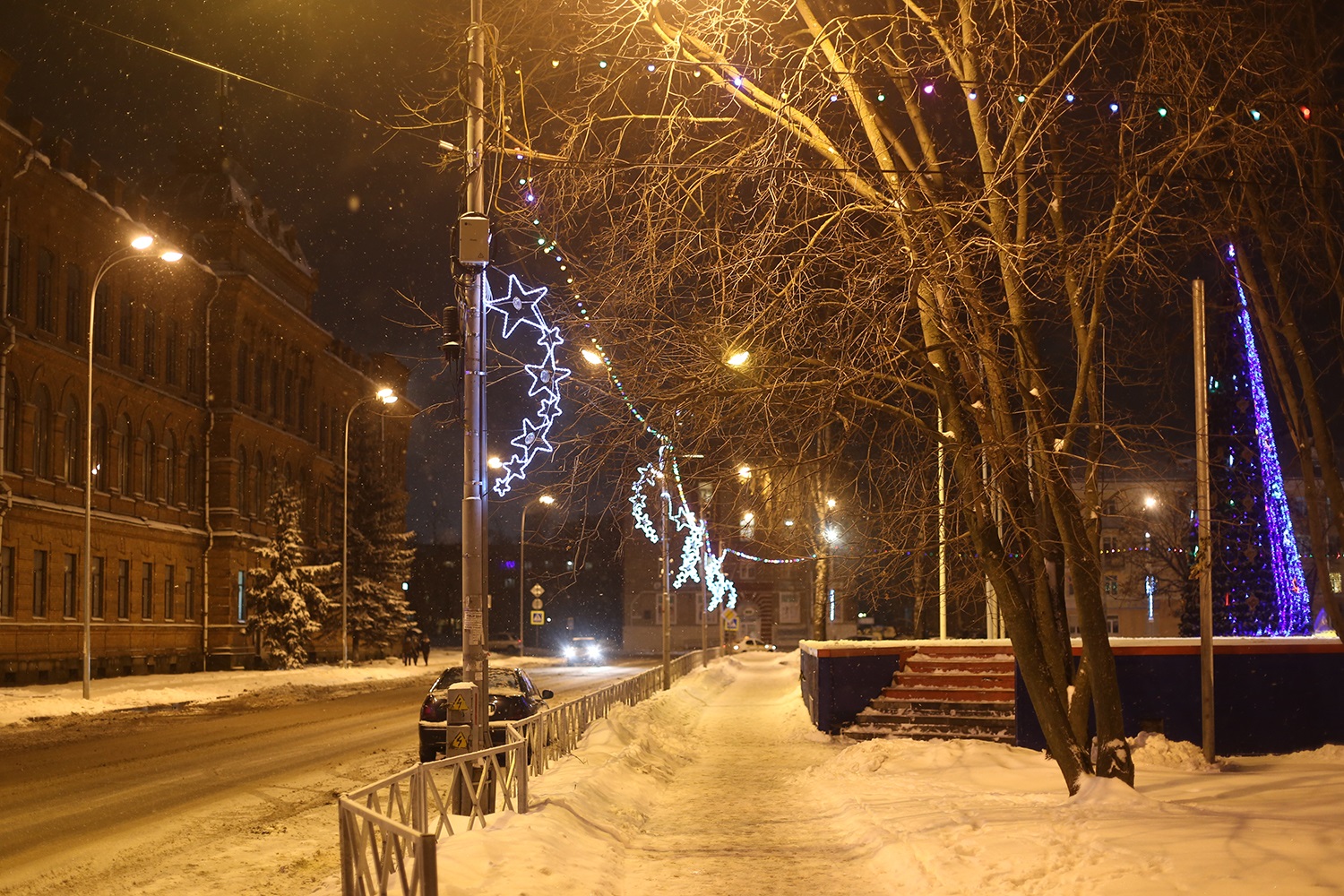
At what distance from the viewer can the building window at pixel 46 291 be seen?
40125 millimetres

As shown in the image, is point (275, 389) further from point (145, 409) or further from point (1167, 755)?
point (1167, 755)

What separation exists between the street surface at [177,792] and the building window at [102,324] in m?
19.2

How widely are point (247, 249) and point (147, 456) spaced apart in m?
14.5

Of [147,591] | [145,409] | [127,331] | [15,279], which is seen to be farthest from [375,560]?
[15,279]

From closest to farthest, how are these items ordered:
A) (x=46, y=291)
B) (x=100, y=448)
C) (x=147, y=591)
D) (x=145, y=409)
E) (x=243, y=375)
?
(x=46, y=291) → (x=100, y=448) → (x=145, y=409) → (x=147, y=591) → (x=243, y=375)

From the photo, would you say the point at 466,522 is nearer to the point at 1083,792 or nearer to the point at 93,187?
the point at 1083,792

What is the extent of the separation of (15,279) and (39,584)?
9.74 meters

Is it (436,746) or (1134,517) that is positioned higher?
(1134,517)

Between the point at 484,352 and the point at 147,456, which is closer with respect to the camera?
the point at 484,352

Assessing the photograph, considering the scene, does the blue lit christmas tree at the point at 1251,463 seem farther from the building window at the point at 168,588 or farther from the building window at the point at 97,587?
the building window at the point at 168,588

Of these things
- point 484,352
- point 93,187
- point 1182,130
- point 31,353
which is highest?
point 93,187

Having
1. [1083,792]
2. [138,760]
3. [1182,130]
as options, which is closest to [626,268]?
[1182,130]

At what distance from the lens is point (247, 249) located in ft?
A: 192

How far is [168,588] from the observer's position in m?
49.6
